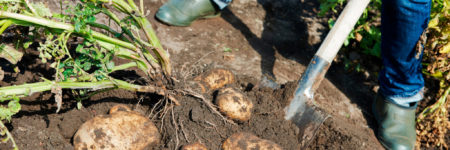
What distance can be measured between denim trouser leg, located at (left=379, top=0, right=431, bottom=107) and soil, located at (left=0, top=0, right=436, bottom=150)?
13.4 inches

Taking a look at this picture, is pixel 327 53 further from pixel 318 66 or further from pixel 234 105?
pixel 234 105

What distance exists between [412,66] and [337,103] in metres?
0.60

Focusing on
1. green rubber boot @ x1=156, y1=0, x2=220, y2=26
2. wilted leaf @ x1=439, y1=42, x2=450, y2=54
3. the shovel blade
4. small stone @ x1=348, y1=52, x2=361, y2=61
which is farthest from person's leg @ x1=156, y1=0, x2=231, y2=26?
wilted leaf @ x1=439, y1=42, x2=450, y2=54

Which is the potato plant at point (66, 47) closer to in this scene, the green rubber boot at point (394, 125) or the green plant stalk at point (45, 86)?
the green plant stalk at point (45, 86)

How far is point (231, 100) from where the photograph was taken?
74.6 inches

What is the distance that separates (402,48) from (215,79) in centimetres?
129

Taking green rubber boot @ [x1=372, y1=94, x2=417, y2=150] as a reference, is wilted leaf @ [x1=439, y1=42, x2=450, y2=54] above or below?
above

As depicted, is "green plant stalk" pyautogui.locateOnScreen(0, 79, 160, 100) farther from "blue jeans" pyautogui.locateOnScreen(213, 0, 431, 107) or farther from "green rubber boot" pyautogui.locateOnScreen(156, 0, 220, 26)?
"blue jeans" pyautogui.locateOnScreen(213, 0, 431, 107)

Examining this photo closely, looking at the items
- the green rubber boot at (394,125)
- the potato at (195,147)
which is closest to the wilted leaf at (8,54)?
the potato at (195,147)

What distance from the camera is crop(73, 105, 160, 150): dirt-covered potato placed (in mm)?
1595

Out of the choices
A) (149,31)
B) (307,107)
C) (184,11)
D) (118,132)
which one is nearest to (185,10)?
(184,11)

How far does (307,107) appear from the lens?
210 cm

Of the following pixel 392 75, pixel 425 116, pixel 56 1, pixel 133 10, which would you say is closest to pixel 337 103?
pixel 392 75

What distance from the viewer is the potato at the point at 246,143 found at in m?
1.76
